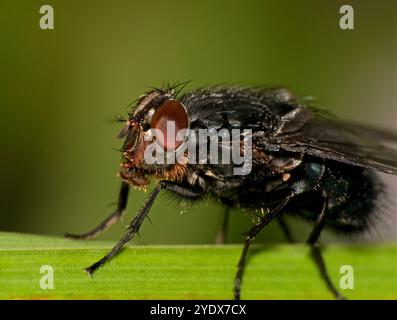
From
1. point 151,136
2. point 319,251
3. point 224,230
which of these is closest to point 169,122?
point 151,136

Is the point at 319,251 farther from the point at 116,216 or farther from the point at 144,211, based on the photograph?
the point at 116,216

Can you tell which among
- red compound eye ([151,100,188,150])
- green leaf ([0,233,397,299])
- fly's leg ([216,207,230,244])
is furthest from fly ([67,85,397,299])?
fly's leg ([216,207,230,244])

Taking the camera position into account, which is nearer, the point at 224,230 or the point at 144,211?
the point at 144,211

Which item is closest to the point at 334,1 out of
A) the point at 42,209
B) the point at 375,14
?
the point at 375,14

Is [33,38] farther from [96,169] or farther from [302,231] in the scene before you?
[302,231]

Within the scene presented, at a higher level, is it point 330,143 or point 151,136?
point 151,136

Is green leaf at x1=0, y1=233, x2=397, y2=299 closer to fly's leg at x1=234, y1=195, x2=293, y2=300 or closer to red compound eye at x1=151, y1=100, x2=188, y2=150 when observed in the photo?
fly's leg at x1=234, y1=195, x2=293, y2=300
